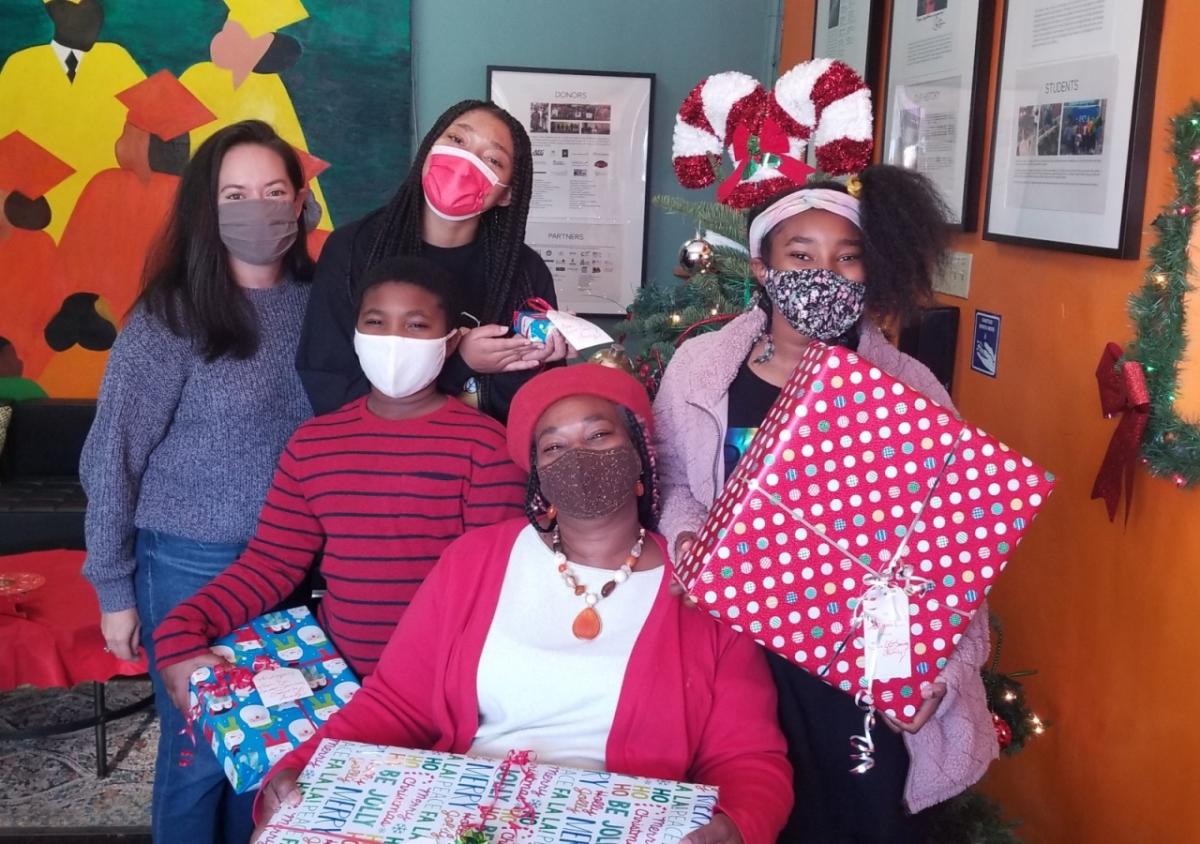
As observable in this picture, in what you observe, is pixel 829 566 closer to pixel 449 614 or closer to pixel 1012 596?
pixel 449 614

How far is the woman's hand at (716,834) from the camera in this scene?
1337mm

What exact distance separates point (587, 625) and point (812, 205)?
0.77 metres

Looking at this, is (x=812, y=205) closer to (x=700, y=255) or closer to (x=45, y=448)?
(x=700, y=255)

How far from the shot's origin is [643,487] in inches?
69.1

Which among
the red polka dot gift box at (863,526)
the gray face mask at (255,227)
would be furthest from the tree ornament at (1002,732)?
the gray face mask at (255,227)

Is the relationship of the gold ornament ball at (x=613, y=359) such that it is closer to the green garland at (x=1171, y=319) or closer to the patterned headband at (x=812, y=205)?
the patterned headband at (x=812, y=205)

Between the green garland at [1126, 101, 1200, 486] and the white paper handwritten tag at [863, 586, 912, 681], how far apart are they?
35.8 inches

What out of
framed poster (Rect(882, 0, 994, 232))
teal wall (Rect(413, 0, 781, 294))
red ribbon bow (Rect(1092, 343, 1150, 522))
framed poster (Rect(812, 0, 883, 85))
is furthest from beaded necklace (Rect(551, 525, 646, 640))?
teal wall (Rect(413, 0, 781, 294))

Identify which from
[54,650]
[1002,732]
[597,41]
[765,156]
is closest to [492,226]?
[765,156]

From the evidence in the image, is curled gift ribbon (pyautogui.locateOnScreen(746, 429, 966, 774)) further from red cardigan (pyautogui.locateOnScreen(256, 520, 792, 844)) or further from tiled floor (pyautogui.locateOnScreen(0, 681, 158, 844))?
tiled floor (pyautogui.locateOnScreen(0, 681, 158, 844))

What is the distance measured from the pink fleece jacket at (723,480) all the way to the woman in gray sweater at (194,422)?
800mm

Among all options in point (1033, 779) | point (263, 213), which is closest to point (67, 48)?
point (263, 213)

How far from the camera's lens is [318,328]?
2055 millimetres

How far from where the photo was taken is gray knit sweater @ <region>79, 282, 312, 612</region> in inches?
80.5
